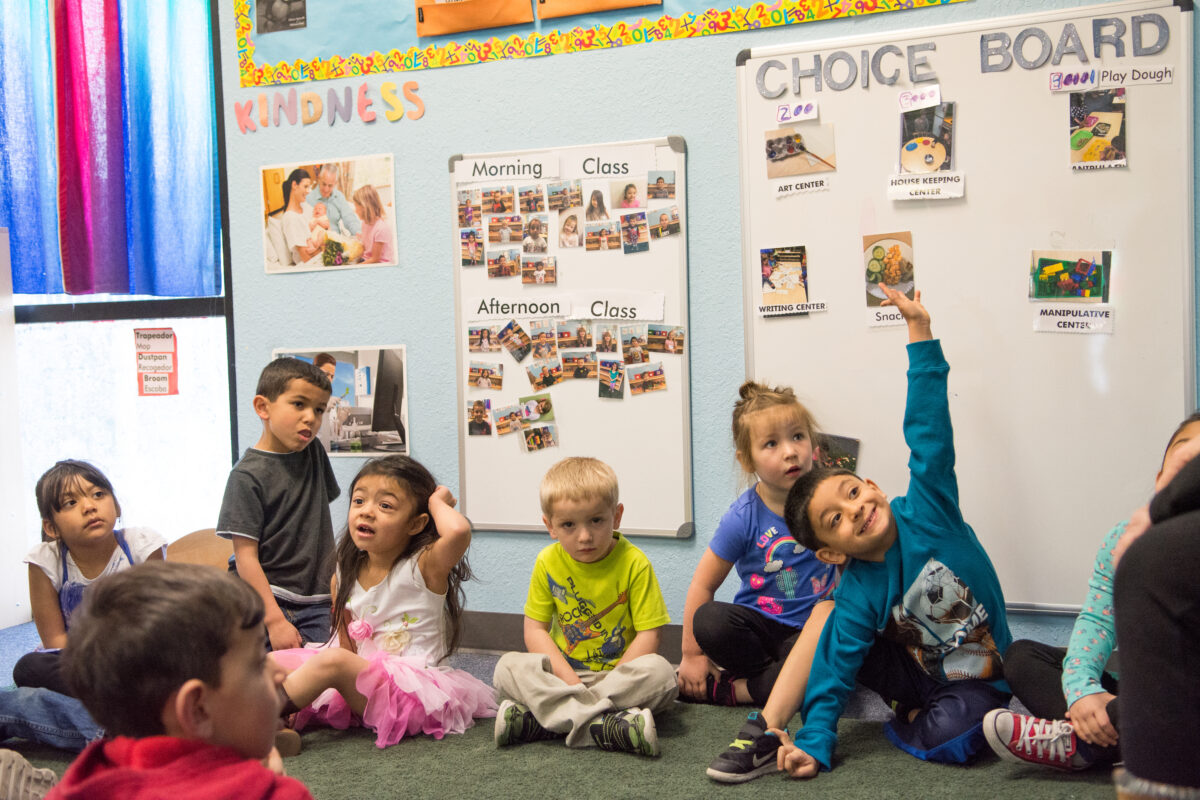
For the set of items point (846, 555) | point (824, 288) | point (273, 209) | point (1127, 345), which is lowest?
point (846, 555)

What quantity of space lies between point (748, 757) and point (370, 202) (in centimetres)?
180

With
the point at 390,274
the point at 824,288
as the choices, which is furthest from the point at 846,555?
the point at 390,274

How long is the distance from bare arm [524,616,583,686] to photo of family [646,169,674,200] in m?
1.09

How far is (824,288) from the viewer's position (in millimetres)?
2311

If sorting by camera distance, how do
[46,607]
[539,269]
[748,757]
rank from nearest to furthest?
[748,757] → [46,607] → [539,269]

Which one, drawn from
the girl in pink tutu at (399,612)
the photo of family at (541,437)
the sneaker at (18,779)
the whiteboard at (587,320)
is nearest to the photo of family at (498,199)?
the whiteboard at (587,320)

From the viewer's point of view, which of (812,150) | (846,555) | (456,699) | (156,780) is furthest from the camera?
(812,150)

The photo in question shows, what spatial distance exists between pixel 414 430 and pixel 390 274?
1.45 ft

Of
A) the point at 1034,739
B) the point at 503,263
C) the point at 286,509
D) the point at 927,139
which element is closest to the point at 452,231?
the point at 503,263

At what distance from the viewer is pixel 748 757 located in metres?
1.68

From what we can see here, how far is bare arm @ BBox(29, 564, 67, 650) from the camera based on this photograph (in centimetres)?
216

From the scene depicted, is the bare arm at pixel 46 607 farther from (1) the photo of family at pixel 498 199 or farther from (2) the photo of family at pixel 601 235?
(2) the photo of family at pixel 601 235

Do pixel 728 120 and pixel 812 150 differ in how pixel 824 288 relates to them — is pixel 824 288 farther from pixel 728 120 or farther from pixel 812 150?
pixel 728 120

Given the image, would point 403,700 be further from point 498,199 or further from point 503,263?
point 498,199
